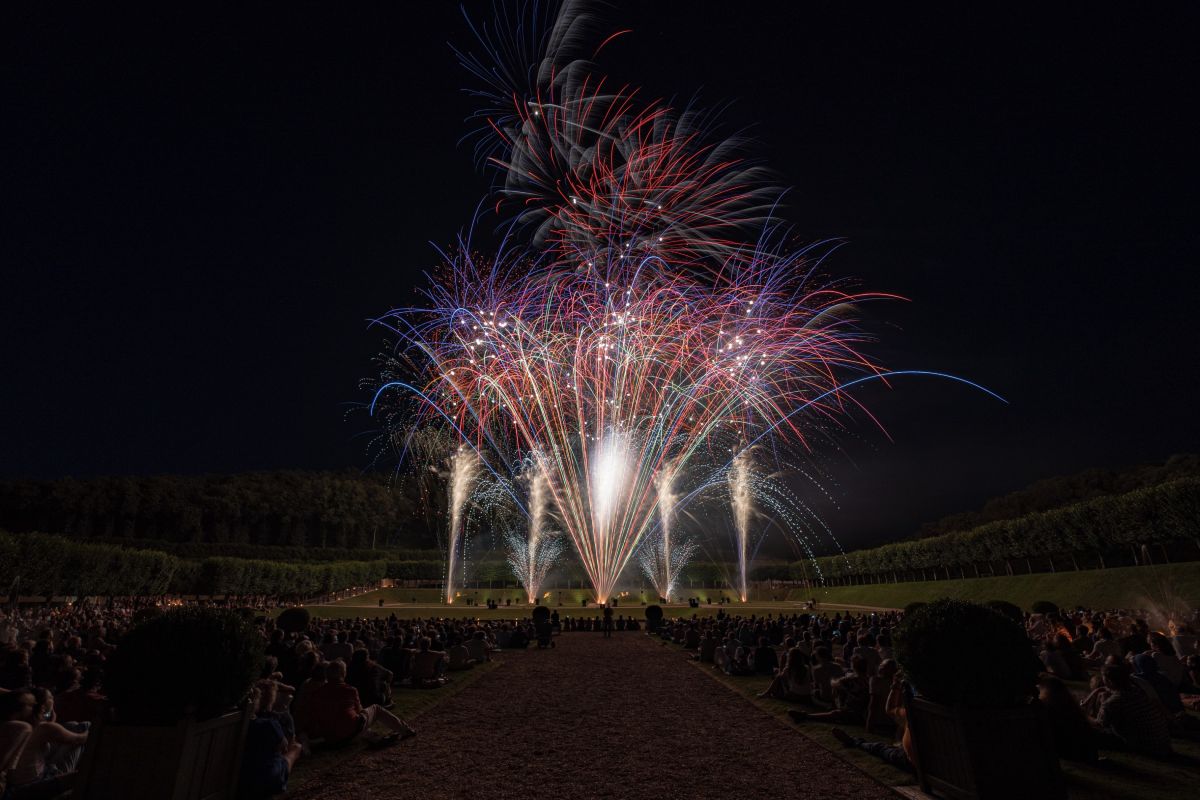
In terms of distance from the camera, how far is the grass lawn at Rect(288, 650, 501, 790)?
906 cm

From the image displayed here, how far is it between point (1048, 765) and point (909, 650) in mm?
1588

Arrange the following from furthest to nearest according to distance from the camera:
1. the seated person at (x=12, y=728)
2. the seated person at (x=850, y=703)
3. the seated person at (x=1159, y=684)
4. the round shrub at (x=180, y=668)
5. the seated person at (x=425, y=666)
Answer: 1. the seated person at (x=425, y=666)
2. the seated person at (x=850, y=703)
3. the seated person at (x=1159, y=684)
4. the seated person at (x=12, y=728)
5. the round shrub at (x=180, y=668)

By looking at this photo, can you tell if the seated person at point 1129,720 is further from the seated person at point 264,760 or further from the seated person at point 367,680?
the seated person at point 367,680

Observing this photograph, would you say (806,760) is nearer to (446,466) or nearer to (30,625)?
(30,625)

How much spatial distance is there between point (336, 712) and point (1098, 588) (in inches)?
2265

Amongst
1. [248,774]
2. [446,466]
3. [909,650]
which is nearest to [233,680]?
[248,774]

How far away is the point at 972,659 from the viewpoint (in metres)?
6.92

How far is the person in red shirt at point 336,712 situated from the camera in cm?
1038

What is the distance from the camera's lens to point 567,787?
336 inches

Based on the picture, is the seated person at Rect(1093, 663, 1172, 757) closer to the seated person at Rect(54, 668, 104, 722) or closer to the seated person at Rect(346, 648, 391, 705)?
the seated person at Rect(346, 648, 391, 705)

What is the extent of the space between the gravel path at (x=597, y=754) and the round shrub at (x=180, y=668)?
6.78ft

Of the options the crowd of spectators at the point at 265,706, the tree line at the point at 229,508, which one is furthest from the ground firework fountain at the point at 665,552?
the tree line at the point at 229,508

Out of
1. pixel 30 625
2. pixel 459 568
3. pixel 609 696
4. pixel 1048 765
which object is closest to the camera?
pixel 1048 765

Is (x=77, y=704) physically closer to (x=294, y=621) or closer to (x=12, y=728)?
(x=12, y=728)
